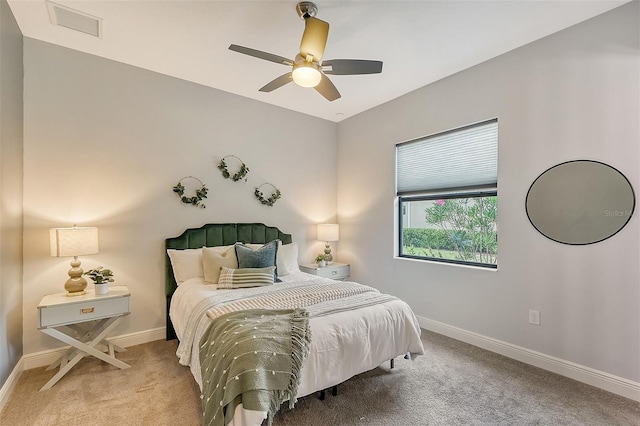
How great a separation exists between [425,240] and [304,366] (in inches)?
98.9

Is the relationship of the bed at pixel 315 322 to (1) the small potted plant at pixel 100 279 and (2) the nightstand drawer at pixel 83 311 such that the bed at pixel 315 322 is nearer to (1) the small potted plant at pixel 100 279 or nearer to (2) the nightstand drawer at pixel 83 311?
(2) the nightstand drawer at pixel 83 311

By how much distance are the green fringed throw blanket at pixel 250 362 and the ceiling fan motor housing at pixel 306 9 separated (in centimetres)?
222

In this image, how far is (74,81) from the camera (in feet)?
9.49

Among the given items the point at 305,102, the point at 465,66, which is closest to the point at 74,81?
the point at 305,102

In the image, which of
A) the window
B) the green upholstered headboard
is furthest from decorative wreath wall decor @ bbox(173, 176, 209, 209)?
the window

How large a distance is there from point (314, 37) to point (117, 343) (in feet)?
11.1

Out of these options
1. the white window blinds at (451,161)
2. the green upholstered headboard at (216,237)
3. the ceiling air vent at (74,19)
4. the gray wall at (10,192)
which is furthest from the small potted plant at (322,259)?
the ceiling air vent at (74,19)

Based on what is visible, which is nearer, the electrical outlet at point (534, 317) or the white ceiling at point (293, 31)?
the white ceiling at point (293, 31)

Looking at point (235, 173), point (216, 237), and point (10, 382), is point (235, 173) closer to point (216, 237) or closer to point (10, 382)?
point (216, 237)

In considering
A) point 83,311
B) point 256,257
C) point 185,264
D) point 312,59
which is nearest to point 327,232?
point 256,257

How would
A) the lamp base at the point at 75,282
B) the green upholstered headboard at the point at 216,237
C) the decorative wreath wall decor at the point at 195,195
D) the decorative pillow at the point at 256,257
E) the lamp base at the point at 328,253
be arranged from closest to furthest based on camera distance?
the lamp base at the point at 75,282
the decorative pillow at the point at 256,257
the green upholstered headboard at the point at 216,237
the decorative wreath wall decor at the point at 195,195
the lamp base at the point at 328,253

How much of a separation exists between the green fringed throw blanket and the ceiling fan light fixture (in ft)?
5.57

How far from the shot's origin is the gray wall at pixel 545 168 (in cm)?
227

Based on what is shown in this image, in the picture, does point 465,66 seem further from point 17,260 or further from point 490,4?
A: point 17,260
